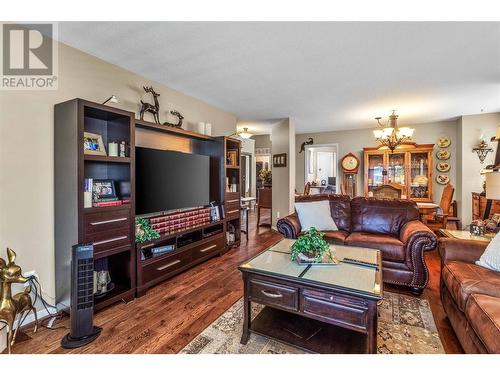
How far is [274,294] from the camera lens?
1674mm

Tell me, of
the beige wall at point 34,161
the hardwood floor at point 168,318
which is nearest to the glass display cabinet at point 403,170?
the hardwood floor at point 168,318

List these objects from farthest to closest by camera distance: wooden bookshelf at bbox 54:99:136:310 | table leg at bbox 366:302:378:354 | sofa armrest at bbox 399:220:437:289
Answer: sofa armrest at bbox 399:220:437:289
wooden bookshelf at bbox 54:99:136:310
table leg at bbox 366:302:378:354

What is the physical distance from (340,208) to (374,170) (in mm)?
3128

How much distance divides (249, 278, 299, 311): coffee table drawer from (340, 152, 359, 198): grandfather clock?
531 centimetres

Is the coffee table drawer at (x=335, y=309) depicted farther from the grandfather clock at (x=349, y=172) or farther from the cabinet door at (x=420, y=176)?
the grandfather clock at (x=349, y=172)

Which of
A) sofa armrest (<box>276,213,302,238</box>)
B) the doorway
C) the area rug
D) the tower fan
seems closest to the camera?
the area rug

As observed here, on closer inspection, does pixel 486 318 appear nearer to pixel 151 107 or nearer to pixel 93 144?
pixel 93 144

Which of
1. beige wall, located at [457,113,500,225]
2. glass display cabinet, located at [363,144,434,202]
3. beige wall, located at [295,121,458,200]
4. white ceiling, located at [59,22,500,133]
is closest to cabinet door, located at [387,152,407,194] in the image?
glass display cabinet, located at [363,144,434,202]

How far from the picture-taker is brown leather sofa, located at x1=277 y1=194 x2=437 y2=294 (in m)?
2.50

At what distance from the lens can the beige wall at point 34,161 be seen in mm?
1946

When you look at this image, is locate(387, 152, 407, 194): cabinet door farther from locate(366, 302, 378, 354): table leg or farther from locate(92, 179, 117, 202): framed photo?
locate(92, 179, 117, 202): framed photo

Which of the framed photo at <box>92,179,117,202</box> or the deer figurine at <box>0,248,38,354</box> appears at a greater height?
the framed photo at <box>92,179,117,202</box>
